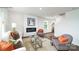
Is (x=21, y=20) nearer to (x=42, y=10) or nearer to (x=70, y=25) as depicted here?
(x=42, y=10)

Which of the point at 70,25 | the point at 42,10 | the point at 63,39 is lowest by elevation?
the point at 63,39

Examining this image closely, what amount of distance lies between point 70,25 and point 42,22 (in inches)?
19.2

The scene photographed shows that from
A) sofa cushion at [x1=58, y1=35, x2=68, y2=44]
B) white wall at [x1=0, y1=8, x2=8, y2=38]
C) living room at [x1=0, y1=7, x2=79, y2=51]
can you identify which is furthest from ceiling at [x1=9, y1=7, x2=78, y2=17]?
sofa cushion at [x1=58, y1=35, x2=68, y2=44]

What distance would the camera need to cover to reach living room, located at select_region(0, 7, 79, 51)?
6.03ft

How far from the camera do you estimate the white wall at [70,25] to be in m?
1.85

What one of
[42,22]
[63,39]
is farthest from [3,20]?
[63,39]

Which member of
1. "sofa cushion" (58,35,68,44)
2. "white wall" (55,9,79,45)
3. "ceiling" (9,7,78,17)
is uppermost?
"ceiling" (9,7,78,17)

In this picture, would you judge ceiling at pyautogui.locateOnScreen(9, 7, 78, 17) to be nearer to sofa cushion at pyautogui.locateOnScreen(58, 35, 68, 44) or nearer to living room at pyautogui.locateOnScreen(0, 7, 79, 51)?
living room at pyautogui.locateOnScreen(0, 7, 79, 51)

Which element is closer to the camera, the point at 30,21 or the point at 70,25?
the point at 70,25

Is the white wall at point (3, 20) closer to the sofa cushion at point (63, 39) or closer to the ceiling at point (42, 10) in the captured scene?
the ceiling at point (42, 10)

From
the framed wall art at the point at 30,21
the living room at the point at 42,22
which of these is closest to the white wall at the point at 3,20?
the living room at the point at 42,22

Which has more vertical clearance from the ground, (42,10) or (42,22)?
(42,10)

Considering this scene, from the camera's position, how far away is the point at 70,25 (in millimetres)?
1895
